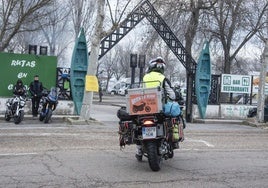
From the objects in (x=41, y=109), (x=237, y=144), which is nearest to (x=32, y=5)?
(x=41, y=109)

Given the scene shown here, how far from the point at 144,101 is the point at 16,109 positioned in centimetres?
959

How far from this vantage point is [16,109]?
1681cm

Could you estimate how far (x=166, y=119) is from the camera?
27.3ft

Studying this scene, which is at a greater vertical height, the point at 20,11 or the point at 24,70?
the point at 20,11

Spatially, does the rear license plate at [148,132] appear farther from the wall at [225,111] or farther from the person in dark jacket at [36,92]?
the wall at [225,111]

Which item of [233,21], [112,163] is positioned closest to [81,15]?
[233,21]

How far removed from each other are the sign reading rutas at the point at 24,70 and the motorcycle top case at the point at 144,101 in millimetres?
11944

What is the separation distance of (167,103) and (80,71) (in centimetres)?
1155

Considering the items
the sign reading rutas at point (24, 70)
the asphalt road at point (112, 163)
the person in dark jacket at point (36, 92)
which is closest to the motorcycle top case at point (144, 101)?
the asphalt road at point (112, 163)

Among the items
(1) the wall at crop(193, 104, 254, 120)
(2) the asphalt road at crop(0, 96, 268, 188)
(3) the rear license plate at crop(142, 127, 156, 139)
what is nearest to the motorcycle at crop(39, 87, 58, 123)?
(2) the asphalt road at crop(0, 96, 268, 188)

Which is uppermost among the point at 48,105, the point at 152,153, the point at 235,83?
the point at 235,83

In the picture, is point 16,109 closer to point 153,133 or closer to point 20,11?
point 20,11

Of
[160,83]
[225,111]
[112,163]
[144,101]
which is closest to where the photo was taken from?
[144,101]

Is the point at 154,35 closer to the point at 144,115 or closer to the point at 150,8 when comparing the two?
the point at 150,8
